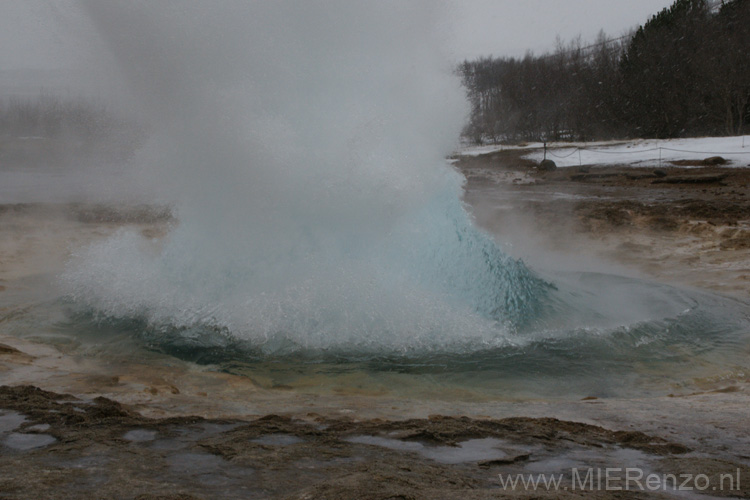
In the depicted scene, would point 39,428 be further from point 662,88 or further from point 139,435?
point 662,88

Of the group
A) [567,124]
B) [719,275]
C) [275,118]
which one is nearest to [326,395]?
[275,118]

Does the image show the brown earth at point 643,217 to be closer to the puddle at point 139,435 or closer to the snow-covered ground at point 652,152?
the snow-covered ground at point 652,152

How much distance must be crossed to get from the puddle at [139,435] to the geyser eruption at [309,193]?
7.00 ft

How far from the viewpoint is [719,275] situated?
7594mm

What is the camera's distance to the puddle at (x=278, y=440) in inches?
99.9

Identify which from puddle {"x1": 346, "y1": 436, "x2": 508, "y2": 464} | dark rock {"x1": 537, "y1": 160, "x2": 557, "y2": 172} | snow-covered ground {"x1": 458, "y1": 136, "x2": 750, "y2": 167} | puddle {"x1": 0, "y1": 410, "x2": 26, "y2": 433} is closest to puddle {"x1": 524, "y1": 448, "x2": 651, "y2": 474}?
puddle {"x1": 346, "y1": 436, "x2": 508, "y2": 464}

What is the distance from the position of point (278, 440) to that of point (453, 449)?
75 cm

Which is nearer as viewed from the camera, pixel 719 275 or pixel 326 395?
pixel 326 395

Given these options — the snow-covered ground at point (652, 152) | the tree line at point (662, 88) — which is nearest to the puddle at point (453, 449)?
the snow-covered ground at point (652, 152)

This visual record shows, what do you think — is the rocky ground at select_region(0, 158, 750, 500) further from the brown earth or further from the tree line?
the tree line

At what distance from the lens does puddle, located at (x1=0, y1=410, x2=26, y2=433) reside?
2607mm

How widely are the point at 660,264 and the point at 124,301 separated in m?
7.07

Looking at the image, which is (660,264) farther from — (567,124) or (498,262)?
Answer: (567,124)

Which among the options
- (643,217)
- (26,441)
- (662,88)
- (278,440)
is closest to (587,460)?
(278,440)
